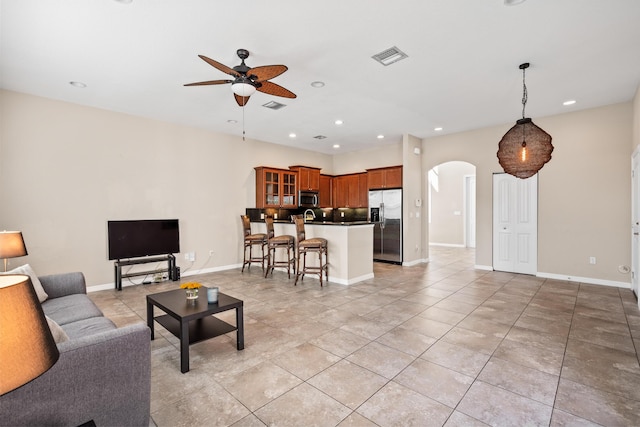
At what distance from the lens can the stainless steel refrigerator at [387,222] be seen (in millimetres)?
7176

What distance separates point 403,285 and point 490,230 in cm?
254

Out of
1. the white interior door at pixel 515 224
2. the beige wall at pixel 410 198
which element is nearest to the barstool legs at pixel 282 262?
the beige wall at pixel 410 198

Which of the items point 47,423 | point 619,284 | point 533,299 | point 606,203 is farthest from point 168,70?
point 619,284

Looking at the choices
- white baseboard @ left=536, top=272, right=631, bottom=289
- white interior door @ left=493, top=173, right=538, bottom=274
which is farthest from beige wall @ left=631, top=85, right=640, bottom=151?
white baseboard @ left=536, top=272, right=631, bottom=289

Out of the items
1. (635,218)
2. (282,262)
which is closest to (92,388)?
(282,262)

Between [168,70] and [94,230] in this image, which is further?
[94,230]

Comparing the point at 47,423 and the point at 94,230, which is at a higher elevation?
the point at 94,230

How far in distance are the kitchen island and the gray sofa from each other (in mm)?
3793

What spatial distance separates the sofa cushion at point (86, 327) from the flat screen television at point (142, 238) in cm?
298

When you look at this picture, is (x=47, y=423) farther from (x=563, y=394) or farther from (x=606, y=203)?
(x=606, y=203)

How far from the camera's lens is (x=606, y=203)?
5.07m

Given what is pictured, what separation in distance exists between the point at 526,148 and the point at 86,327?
437 centimetres

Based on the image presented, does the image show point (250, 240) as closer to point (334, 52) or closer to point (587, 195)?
point (334, 52)

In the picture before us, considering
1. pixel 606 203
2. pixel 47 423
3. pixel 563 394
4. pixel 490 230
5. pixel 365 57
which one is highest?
pixel 365 57
